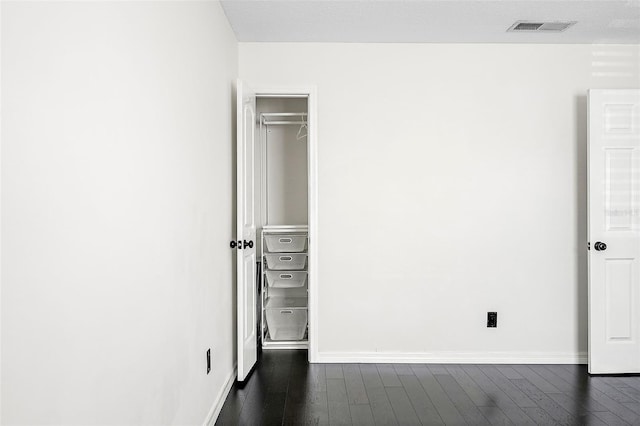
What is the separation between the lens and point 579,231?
4.34 metres

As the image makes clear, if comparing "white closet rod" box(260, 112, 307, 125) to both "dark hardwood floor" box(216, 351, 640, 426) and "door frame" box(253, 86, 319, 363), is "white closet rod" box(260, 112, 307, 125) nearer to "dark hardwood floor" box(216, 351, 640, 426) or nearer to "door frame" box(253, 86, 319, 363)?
"door frame" box(253, 86, 319, 363)

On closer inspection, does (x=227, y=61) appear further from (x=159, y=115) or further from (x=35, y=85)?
(x=35, y=85)

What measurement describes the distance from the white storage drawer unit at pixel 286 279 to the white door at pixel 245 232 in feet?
2.16

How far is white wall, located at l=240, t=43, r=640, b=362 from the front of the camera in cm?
434

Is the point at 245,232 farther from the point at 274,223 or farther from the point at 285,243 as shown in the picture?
the point at 274,223

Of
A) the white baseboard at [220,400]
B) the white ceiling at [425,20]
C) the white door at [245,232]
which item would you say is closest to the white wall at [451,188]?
the white ceiling at [425,20]

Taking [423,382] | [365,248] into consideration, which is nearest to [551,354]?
[423,382]

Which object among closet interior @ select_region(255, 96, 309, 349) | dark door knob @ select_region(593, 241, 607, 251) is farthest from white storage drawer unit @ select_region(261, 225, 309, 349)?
dark door knob @ select_region(593, 241, 607, 251)

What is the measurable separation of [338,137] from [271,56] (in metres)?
0.86

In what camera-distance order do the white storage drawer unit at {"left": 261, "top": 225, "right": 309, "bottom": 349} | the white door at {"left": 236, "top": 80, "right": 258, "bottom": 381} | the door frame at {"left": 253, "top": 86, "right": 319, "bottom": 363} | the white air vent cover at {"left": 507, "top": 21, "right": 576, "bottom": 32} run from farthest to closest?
the white storage drawer unit at {"left": 261, "top": 225, "right": 309, "bottom": 349} → the door frame at {"left": 253, "top": 86, "right": 319, "bottom": 363} → the white air vent cover at {"left": 507, "top": 21, "right": 576, "bottom": 32} → the white door at {"left": 236, "top": 80, "right": 258, "bottom": 381}

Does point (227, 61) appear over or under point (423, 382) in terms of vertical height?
over

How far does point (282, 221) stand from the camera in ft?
17.1

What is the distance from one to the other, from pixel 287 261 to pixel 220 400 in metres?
1.68

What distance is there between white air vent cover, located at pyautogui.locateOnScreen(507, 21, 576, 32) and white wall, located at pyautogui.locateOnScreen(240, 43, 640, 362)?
1.18 ft
